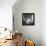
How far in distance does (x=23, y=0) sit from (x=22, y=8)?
0.40m

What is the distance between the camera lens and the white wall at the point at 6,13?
4.38 meters

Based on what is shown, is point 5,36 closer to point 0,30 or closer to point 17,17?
point 0,30

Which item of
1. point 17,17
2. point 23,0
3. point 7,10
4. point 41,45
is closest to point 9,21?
point 7,10

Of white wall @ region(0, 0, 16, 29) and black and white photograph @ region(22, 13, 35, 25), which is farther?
black and white photograph @ region(22, 13, 35, 25)

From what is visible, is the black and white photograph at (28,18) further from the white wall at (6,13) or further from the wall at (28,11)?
the white wall at (6,13)

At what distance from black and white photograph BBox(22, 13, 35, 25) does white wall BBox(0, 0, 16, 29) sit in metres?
1.45

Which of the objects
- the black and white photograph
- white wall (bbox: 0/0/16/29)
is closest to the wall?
the black and white photograph

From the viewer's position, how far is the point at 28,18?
5816mm

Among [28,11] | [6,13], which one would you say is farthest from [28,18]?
[6,13]

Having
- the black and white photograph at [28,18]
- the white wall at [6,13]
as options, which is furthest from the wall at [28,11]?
the white wall at [6,13]

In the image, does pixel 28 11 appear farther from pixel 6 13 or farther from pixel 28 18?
pixel 6 13

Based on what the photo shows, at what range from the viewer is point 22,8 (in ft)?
19.1

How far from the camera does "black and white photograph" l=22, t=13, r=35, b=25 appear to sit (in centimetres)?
578

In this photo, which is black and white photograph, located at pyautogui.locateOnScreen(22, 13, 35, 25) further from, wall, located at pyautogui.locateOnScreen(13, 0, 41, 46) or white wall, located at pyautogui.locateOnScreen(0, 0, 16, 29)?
Answer: white wall, located at pyautogui.locateOnScreen(0, 0, 16, 29)
